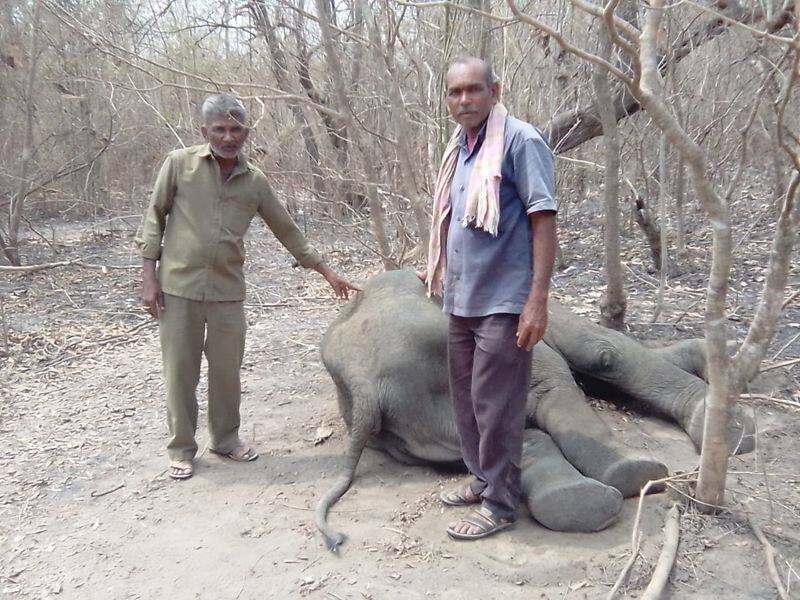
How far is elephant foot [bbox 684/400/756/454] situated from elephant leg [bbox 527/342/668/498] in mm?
507

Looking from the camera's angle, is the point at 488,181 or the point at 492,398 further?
the point at 492,398

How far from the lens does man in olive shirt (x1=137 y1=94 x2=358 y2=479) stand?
3.33 metres

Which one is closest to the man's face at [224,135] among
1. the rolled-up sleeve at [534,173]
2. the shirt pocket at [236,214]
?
the shirt pocket at [236,214]

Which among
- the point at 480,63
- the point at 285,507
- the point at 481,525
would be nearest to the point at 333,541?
the point at 285,507

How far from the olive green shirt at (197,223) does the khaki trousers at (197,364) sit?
0.30 ft

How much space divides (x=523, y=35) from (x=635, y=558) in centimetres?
422

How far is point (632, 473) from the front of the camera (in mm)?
2846

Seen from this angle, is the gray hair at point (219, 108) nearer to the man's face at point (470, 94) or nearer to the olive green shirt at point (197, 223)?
the olive green shirt at point (197, 223)

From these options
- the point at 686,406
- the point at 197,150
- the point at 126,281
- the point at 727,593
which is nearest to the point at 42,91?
the point at 126,281

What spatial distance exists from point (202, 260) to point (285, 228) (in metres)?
0.50

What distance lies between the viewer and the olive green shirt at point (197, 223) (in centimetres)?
334

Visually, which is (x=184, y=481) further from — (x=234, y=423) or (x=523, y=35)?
(x=523, y=35)

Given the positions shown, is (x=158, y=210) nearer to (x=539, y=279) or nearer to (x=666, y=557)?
(x=539, y=279)

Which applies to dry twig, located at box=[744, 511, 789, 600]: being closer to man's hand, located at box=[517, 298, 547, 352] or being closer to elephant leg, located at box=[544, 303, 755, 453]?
elephant leg, located at box=[544, 303, 755, 453]
